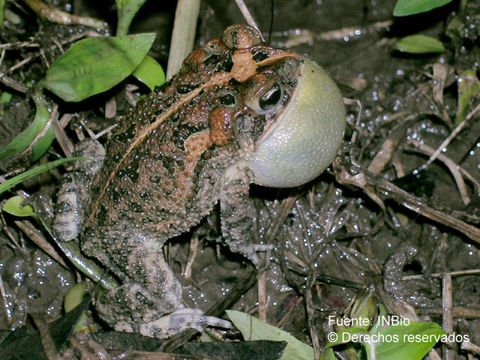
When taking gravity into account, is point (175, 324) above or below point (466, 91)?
below

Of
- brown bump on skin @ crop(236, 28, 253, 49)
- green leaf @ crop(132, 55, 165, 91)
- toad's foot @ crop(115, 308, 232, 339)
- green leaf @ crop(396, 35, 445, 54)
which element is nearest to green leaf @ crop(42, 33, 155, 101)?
green leaf @ crop(132, 55, 165, 91)

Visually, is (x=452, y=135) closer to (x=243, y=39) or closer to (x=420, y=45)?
(x=420, y=45)

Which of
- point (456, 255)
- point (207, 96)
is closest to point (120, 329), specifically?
point (207, 96)

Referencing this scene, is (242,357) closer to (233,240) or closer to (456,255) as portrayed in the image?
(233,240)

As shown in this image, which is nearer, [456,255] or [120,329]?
[120,329]

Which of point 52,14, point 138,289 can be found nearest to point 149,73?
point 52,14
